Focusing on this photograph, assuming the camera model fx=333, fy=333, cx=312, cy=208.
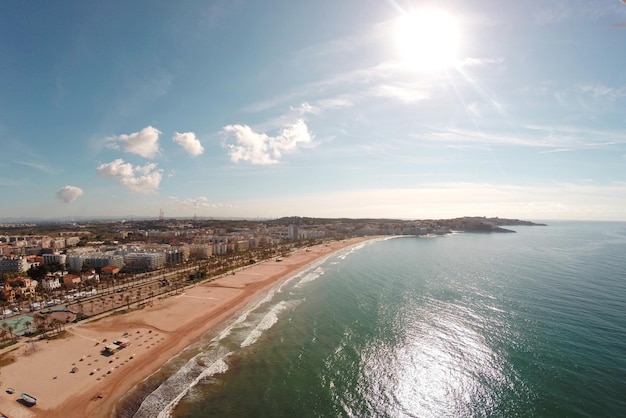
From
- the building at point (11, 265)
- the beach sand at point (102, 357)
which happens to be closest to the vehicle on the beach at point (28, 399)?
the beach sand at point (102, 357)

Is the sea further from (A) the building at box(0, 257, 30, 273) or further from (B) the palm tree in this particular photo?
(A) the building at box(0, 257, 30, 273)

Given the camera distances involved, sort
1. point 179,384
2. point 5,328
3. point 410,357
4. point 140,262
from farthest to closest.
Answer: point 140,262 → point 5,328 → point 410,357 → point 179,384

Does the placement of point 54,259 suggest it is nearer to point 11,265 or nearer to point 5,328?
point 11,265

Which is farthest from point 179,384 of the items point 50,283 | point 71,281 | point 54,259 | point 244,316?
point 54,259

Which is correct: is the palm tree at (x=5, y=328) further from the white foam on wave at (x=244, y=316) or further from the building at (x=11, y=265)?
the building at (x=11, y=265)

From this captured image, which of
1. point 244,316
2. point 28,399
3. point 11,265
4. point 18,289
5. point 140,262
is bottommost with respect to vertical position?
point 28,399

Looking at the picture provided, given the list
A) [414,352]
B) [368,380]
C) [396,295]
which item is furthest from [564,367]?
[396,295]
